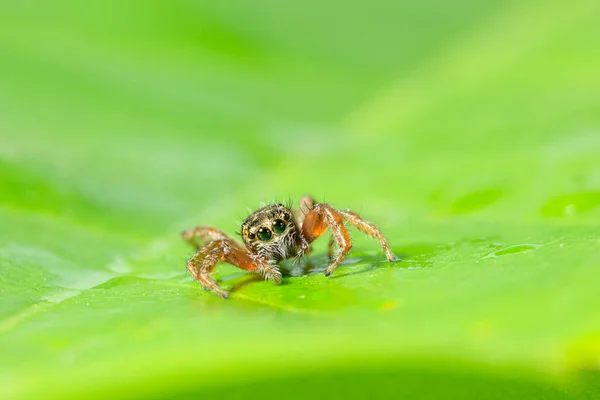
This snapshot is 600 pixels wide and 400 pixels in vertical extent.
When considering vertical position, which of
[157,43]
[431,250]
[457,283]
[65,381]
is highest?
[157,43]

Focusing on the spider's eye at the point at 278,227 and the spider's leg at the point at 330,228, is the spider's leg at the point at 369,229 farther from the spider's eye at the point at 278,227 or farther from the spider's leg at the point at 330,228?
the spider's eye at the point at 278,227

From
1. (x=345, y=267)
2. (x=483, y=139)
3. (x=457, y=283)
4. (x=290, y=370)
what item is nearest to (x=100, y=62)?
(x=483, y=139)

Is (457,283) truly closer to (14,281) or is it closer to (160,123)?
(14,281)

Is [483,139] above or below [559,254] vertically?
above

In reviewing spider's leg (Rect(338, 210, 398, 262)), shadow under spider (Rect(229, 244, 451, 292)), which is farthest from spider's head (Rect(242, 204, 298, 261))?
spider's leg (Rect(338, 210, 398, 262))

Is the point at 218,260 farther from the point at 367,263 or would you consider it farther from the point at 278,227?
the point at 367,263

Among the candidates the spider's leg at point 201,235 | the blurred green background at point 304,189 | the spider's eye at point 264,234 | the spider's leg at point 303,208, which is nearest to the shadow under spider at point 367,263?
the blurred green background at point 304,189

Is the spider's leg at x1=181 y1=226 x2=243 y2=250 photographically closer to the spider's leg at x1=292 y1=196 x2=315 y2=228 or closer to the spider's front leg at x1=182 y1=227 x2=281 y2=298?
the spider's leg at x1=292 y1=196 x2=315 y2=228

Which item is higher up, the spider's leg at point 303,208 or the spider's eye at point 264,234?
the spider's leg at point 303,208
